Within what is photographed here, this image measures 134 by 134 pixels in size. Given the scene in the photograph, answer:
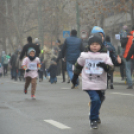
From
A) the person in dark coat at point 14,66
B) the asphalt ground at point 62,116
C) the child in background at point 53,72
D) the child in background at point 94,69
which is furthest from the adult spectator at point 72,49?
the person in dark coat at point 14,66

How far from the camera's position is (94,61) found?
21.5ft

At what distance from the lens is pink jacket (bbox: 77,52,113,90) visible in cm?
655

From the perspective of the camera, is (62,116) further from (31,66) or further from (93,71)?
(31,66)

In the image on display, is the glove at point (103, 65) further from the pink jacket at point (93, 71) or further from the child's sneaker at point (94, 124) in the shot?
the child's sneaker at point (94, 124)

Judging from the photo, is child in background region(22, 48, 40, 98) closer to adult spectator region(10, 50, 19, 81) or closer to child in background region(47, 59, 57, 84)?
child in background region(47, 59, 57, 84)

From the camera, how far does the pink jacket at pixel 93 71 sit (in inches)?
258

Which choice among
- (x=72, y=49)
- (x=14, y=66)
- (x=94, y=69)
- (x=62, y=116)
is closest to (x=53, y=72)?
(x=72, y=49)

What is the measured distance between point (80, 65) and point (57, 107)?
9.30 feet

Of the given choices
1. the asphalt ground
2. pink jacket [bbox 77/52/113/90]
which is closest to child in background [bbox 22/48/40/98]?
the asphalt ground

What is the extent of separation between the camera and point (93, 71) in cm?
654

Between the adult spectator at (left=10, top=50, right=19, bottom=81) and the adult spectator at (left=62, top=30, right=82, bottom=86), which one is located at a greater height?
the adult spectator at (left=62, top=30, right=82, bottom=86)

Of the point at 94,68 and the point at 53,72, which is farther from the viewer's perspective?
the point at 53,72

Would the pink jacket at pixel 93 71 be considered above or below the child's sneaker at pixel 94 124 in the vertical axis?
above

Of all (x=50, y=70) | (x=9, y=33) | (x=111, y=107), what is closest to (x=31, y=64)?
(x=111, y=107)
